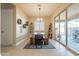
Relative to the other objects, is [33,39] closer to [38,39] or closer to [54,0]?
[38,39]

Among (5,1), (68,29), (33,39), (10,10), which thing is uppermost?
(10,10)

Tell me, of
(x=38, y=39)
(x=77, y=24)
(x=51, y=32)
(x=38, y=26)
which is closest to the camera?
(x=77, y=24)

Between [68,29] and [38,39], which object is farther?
[38,39]

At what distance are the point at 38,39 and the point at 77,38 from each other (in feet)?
10.6

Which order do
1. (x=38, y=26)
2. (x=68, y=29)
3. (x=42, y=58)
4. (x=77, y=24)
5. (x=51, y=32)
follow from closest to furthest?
(x=42, y=58) < (x=77, y=24) < (x=68, y=29) < (x=51, y=32) < (x=38, y=26)

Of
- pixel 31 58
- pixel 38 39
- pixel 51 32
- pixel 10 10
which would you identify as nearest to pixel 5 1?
pixel 31 58

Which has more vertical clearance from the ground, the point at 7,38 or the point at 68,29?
the point at 68,29

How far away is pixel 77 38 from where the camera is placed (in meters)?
5.96

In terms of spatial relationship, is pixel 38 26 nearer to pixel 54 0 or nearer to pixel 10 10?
pixel 10 10

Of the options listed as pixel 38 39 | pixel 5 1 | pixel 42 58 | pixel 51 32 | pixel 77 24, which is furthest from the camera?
pixel 51 32

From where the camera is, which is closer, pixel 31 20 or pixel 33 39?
pixel 33 39

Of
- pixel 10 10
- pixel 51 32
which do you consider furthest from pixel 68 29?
pixel 51 32

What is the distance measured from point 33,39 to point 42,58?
6.41m

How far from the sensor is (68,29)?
733 cm
